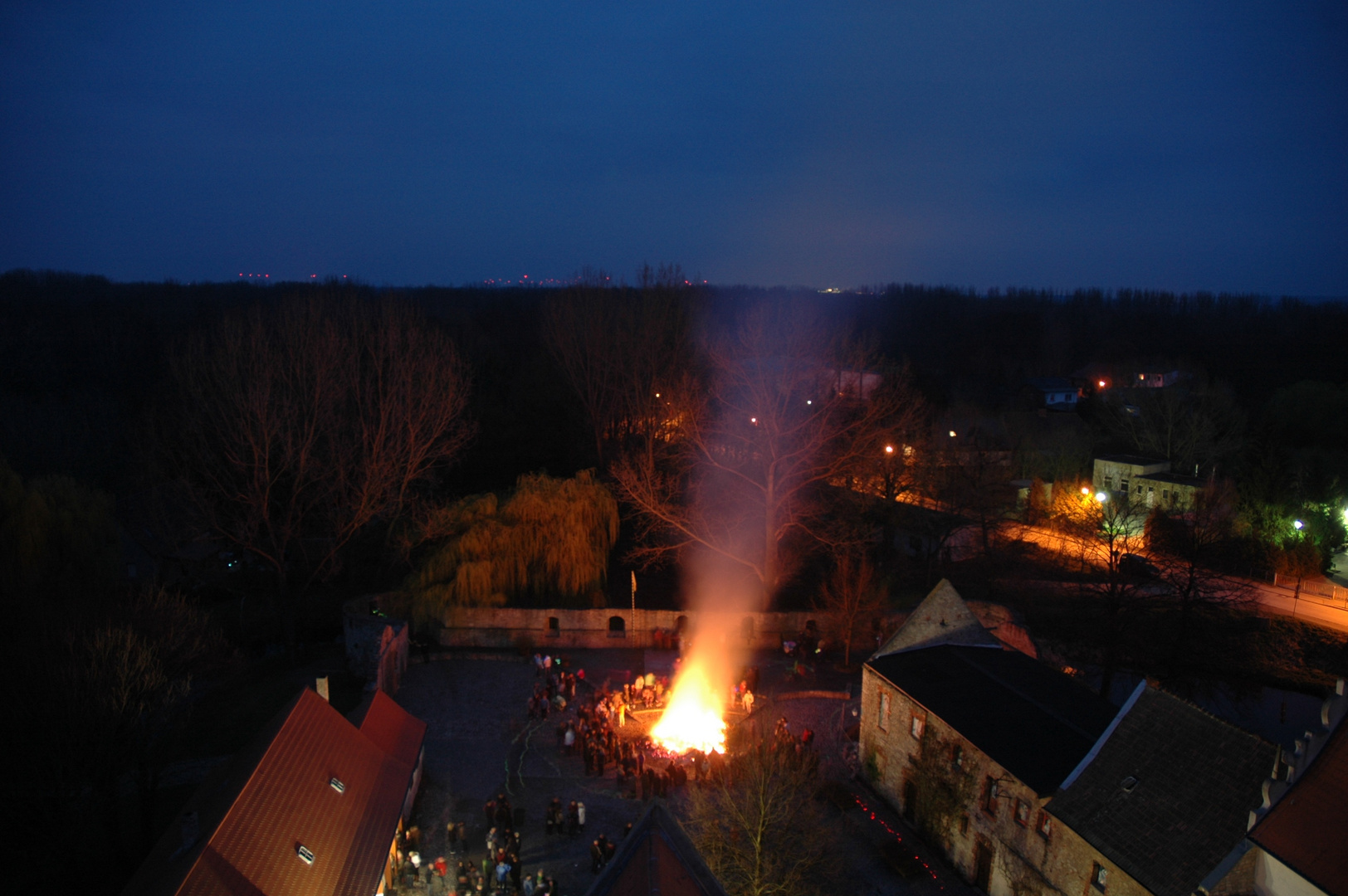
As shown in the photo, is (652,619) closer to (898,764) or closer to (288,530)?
(898,764)

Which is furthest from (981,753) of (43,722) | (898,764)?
(43,722)

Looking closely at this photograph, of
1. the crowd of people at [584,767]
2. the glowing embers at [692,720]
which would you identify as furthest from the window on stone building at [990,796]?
the glowing embers at [692,720]

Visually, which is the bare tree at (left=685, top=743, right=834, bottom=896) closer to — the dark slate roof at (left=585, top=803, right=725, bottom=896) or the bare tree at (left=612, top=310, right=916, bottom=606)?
the dark slate roof at (left=585, top=803, right=725, bottom=896)

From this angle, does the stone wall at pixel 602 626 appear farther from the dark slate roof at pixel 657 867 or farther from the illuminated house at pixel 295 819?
the dark slate roof at pixel 657 867

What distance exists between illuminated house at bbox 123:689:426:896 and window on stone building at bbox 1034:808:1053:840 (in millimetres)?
11708

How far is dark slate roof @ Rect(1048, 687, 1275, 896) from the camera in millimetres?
11164

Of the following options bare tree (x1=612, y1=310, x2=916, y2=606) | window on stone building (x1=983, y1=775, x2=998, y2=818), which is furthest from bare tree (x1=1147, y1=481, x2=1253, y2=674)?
window on stone building (x1=983, y1=775, x2=998, y2=818)

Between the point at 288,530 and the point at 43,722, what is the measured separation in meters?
12.3

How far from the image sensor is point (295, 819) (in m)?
12.9

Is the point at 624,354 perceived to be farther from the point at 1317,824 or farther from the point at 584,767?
the point at 1317,824

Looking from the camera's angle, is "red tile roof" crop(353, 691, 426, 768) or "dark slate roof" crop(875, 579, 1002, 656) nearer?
"red tile roof" crop(353, 691, 426, 768)

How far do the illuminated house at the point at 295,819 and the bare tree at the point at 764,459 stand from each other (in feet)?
43.6

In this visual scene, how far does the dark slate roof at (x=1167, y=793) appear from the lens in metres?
11.2

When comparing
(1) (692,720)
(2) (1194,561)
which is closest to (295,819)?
(1) (692,720)
